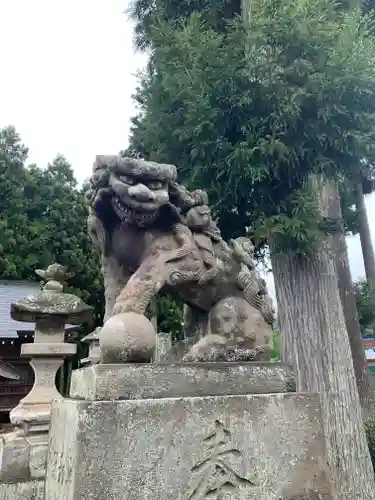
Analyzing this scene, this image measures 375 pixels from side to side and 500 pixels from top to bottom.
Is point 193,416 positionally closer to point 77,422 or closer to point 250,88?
point 77,422

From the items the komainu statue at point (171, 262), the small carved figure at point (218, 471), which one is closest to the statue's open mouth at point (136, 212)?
the komainu statue at point (171, 262)

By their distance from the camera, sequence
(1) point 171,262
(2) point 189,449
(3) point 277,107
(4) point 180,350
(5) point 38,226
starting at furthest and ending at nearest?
(5) point 38,226
(3) point 277,107
(4) point 180,350
(1) point 171,262
(2) point 189,449

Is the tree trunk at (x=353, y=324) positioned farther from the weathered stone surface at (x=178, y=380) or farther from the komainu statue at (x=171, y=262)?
the weathered stone surface at (x=178, y=380)

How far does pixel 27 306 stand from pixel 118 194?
2666 mm

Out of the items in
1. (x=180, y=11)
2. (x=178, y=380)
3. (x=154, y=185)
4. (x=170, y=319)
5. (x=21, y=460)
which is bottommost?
(x=21, y=460)

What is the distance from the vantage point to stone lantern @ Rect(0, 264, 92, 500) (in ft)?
12.1

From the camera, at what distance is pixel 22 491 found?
3348mm

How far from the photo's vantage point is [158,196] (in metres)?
2.11

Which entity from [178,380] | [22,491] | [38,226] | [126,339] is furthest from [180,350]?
[38,226]

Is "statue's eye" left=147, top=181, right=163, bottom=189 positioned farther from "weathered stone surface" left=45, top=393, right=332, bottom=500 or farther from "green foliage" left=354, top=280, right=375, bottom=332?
"green foliage" left=354, top=280, right=375, bottom=332

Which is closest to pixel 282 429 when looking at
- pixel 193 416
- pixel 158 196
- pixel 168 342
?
pixel 193 416

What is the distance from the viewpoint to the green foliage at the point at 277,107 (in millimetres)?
4062

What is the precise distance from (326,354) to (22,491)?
293 cm

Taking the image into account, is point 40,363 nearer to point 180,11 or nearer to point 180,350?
point 180,350
